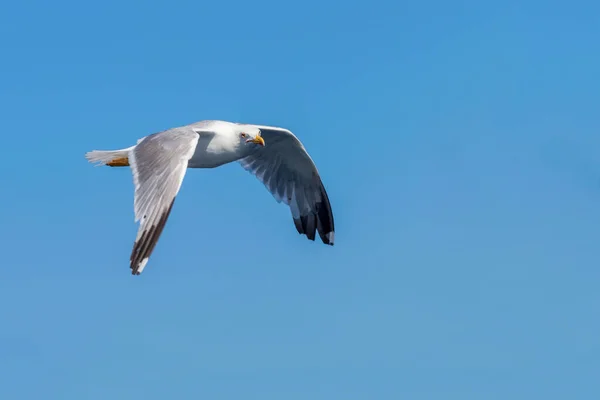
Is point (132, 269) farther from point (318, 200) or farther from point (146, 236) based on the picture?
point (318, 200)

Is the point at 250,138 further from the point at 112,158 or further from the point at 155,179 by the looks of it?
the point at 155,179

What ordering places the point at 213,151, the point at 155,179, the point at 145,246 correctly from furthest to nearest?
1. the point at 213,151
2. the point at 155,179
3. the point at 145,246

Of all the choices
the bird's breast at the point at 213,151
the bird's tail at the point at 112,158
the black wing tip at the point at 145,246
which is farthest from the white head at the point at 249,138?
the black wing tip at the point at 145,246

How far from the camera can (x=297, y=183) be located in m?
24.0

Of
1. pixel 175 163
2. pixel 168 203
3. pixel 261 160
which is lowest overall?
pixel 168 203

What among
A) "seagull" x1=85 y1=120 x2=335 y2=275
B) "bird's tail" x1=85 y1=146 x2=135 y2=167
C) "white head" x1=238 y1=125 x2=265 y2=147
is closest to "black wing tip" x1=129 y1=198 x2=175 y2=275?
"seagull" x1=85 y1=120 x2=335 y2=275

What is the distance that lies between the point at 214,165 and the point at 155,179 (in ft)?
12.7

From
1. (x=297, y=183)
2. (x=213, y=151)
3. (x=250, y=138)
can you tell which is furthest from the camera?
(x=297, y=183)

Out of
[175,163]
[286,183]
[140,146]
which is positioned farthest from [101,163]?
[286,183]

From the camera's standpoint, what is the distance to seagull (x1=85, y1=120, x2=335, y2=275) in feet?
53.6

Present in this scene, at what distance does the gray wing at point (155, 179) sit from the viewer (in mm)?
15645

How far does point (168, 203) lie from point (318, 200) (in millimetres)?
8168

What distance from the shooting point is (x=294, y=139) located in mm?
22484

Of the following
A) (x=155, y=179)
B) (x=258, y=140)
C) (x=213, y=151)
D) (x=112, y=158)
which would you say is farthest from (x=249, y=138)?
(x=155, y=179)
